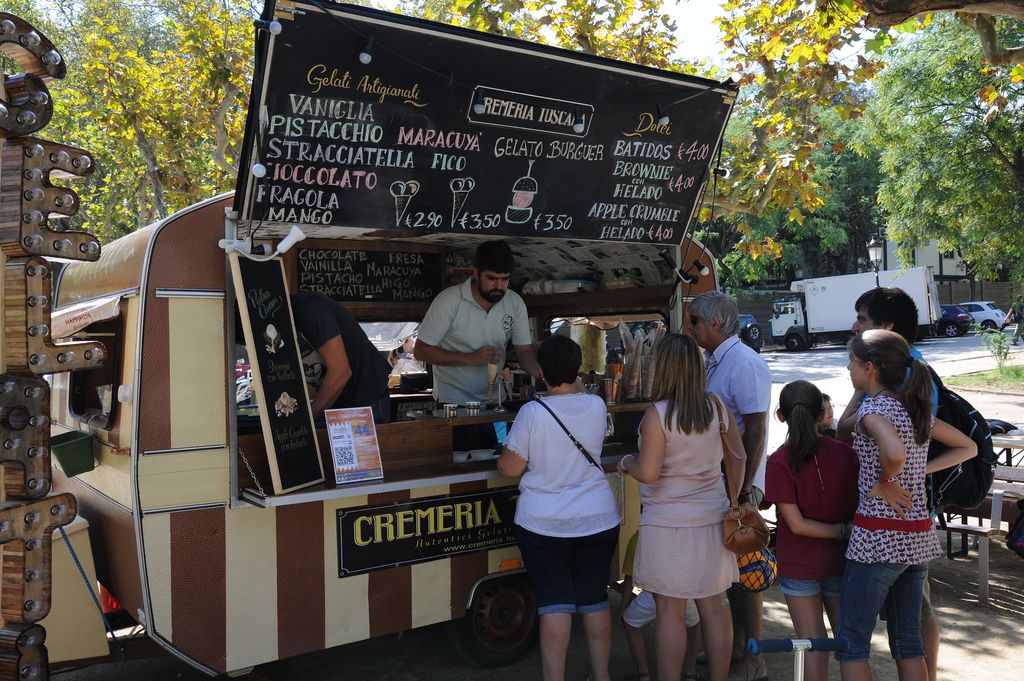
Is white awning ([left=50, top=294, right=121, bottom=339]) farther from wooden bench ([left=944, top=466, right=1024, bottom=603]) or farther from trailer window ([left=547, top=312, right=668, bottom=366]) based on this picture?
wooden bench ([left=944, top=466, right=1024, bottom=603])

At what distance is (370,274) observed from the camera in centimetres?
639

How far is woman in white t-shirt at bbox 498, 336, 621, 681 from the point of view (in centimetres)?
386

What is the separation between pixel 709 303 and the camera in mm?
4379

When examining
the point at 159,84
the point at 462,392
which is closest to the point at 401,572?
the point at 462,392

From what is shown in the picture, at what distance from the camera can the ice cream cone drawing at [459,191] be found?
14.0ft

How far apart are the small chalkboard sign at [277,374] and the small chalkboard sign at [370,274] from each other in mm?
2127

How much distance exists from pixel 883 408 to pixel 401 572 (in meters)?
2.37

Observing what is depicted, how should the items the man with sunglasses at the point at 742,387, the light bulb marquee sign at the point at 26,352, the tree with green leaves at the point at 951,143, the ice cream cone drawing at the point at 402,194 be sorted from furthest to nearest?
the tree with green leaves at the point at 951,143 < the man with sunglasses at the point at 742,387 < the ice cream cone drawing at the point at 402,194 < the light bulb marquee sign at the point at 26,352

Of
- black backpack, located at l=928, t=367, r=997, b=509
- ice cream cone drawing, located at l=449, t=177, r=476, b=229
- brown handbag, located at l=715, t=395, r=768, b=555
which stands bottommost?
brown handbag, located at l=715, t=395, r=768, b=555

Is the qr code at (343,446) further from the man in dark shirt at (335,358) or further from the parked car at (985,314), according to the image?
the parked car at (985,314)

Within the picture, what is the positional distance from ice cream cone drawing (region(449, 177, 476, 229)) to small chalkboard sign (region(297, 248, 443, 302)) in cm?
207

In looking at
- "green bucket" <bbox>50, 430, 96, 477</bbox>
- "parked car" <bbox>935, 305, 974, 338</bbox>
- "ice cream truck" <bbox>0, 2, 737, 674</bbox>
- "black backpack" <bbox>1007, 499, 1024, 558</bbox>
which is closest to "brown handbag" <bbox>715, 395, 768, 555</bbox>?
"ice cream truck" <bbox>0, 2, 737, 674</bbox>

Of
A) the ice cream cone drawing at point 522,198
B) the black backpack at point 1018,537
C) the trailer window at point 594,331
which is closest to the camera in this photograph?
the ice cream cone drawing at point 522,198

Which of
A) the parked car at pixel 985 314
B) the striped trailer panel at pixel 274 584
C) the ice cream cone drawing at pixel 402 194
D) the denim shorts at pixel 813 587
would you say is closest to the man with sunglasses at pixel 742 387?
the denim shorts at pixel 813 587
